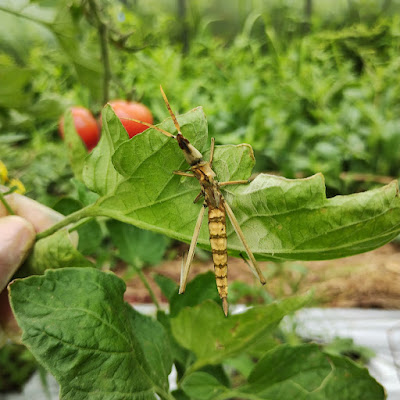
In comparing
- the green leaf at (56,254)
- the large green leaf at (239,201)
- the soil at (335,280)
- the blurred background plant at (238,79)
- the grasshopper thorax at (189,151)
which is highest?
the grasshopper thorax at (189,151)

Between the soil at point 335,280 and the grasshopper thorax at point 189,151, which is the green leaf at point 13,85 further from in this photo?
the soil at point 335,280

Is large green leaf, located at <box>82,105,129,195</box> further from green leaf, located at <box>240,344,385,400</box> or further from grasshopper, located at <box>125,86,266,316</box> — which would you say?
green leaf, located at <box>240,344,385,400</box>

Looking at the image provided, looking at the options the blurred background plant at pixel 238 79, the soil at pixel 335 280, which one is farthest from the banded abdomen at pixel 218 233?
the soil at pixel 335 280

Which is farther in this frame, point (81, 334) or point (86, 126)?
point (86, 126)

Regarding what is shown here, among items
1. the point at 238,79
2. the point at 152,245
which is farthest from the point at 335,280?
the point at 238,79

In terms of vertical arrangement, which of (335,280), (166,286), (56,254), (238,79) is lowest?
(335,280)

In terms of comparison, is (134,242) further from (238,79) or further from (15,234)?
(238,79)

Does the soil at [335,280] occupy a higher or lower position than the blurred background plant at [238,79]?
lower

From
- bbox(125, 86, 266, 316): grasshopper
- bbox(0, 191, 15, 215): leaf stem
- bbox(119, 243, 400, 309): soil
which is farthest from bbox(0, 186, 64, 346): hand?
bbox(119, 243, 400, 309): soil

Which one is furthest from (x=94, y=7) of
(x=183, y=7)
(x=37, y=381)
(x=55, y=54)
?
(x=183, y=7)
